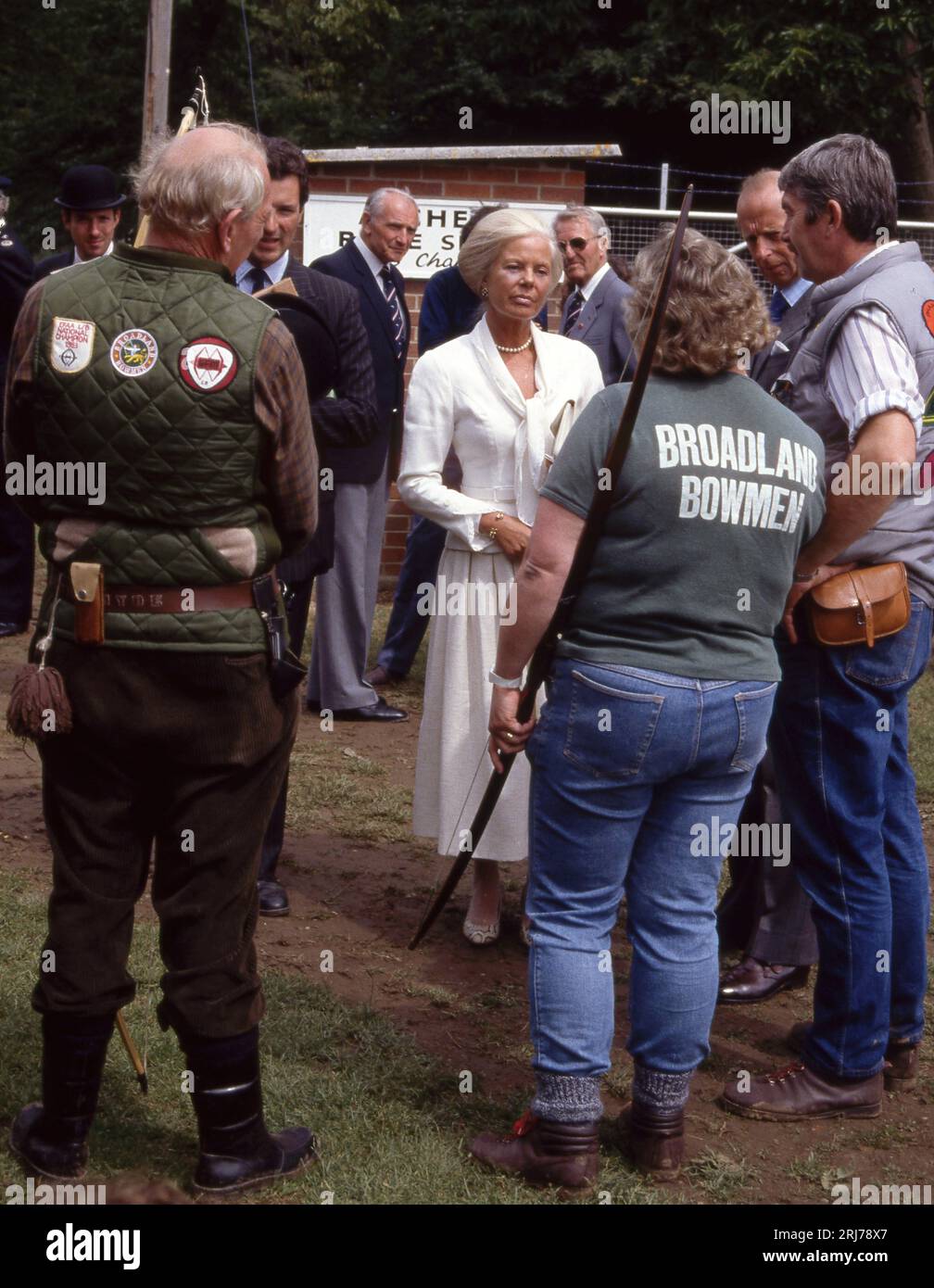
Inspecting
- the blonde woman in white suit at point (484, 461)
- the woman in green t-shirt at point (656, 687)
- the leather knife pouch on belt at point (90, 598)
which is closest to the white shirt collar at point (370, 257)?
the blonde woman in white suit at point (484, 461)

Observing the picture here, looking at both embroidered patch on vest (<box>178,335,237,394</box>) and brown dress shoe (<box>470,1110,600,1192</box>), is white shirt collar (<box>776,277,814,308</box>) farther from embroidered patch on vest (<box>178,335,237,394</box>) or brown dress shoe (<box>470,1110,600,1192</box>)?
brown dress shoe (<box>470,1110,600,1192</box>)

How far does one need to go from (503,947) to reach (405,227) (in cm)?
407

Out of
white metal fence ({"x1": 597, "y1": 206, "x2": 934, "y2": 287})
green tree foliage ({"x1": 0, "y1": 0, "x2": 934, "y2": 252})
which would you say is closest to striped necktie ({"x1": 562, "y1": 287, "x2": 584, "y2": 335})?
white metal fence ({"x1": 597, "y1": 206, "x2": 934, "y2": 287})

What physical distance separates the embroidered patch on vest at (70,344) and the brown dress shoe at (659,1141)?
1.98m

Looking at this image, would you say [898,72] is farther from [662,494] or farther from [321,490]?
[662,494]

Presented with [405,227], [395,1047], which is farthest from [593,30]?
[395,1047]

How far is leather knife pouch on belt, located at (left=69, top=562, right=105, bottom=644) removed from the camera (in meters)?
3.28

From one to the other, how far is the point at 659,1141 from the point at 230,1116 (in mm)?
943

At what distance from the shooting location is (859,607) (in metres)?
3.91

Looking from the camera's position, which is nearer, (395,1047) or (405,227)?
(395,1047)

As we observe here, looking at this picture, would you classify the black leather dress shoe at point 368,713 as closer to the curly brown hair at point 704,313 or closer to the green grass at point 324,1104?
the green grass at point 324,1104

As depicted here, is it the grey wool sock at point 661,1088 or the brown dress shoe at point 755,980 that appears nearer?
the grey wool sock at point 661,1088

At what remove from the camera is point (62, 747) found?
3.38 metres

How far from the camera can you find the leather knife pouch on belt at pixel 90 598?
Answer: 10.8 feet
